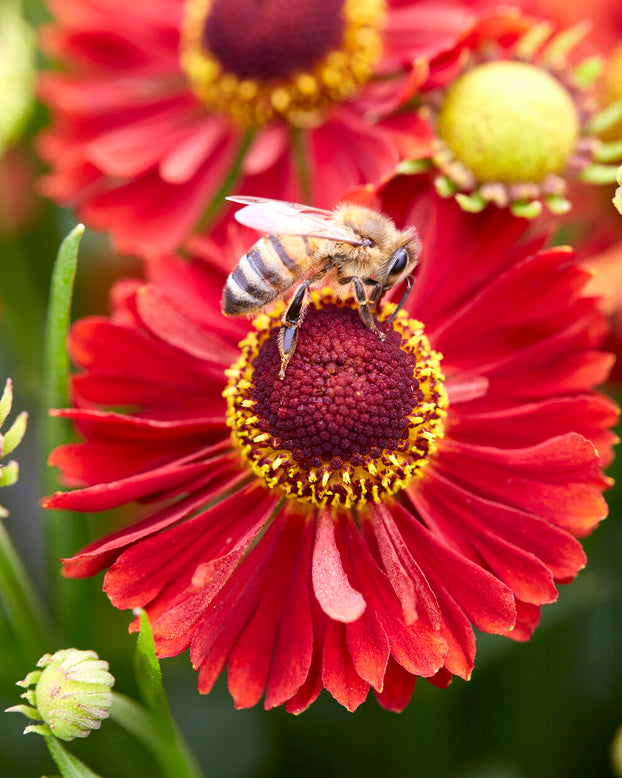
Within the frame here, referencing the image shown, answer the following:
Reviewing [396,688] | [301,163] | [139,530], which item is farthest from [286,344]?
[301,163]

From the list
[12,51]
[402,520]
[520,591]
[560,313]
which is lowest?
[520,591]

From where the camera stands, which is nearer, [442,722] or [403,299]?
[403,299]

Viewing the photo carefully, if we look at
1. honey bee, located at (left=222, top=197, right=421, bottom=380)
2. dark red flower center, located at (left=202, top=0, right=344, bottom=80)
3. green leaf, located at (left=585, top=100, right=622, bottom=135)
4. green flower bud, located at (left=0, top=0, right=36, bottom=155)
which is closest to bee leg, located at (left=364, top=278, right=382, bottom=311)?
honey bee, located at (left=222, top=197, right=421, bottom=380)

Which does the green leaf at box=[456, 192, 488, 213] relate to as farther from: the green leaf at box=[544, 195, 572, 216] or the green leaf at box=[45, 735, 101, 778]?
the green leaf at box=[45, 735, 101, 778]

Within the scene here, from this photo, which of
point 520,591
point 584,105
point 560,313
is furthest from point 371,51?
point 520,591

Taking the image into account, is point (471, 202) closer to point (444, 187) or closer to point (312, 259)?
point (444, 187)

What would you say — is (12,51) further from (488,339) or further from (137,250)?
(488,339)
